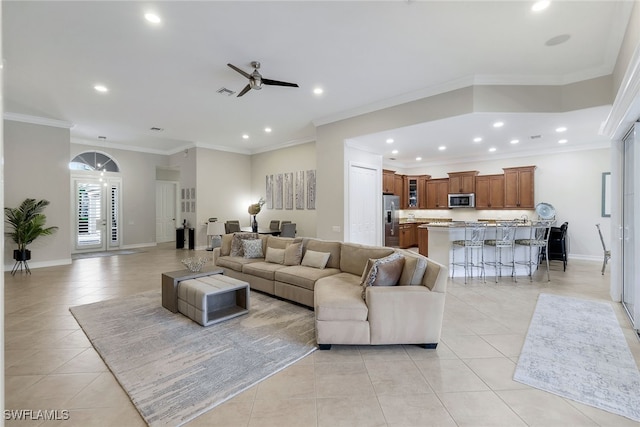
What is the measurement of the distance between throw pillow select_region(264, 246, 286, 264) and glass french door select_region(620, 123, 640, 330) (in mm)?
4436

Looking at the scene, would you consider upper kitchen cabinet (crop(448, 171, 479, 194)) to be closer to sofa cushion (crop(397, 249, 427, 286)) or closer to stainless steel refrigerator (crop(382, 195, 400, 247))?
stainless steel refrigerator (crop(382, 195, 400, 247))

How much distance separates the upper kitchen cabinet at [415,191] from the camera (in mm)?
10031

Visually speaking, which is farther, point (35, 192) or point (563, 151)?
point (563, 151)

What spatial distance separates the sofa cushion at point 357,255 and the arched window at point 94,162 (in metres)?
8.81

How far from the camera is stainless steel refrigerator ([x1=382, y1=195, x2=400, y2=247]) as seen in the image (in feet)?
28.0

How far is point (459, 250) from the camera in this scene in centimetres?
604

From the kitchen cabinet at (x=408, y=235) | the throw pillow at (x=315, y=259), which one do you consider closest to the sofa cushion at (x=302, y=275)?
the throw pillow at (x=315, y=259)

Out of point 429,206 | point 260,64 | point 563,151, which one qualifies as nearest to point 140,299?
point 260,64

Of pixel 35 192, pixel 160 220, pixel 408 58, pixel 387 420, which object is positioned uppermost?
pixel 408 58

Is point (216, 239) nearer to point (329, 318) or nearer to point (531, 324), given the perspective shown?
point (329, 318)

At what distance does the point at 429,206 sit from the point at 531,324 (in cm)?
663

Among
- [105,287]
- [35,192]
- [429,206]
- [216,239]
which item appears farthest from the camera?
[429,206]

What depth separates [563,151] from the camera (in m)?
7.71

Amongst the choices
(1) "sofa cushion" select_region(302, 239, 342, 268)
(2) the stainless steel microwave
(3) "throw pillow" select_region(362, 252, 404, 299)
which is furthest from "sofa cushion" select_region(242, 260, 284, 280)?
(2) the stainless steel microwave
